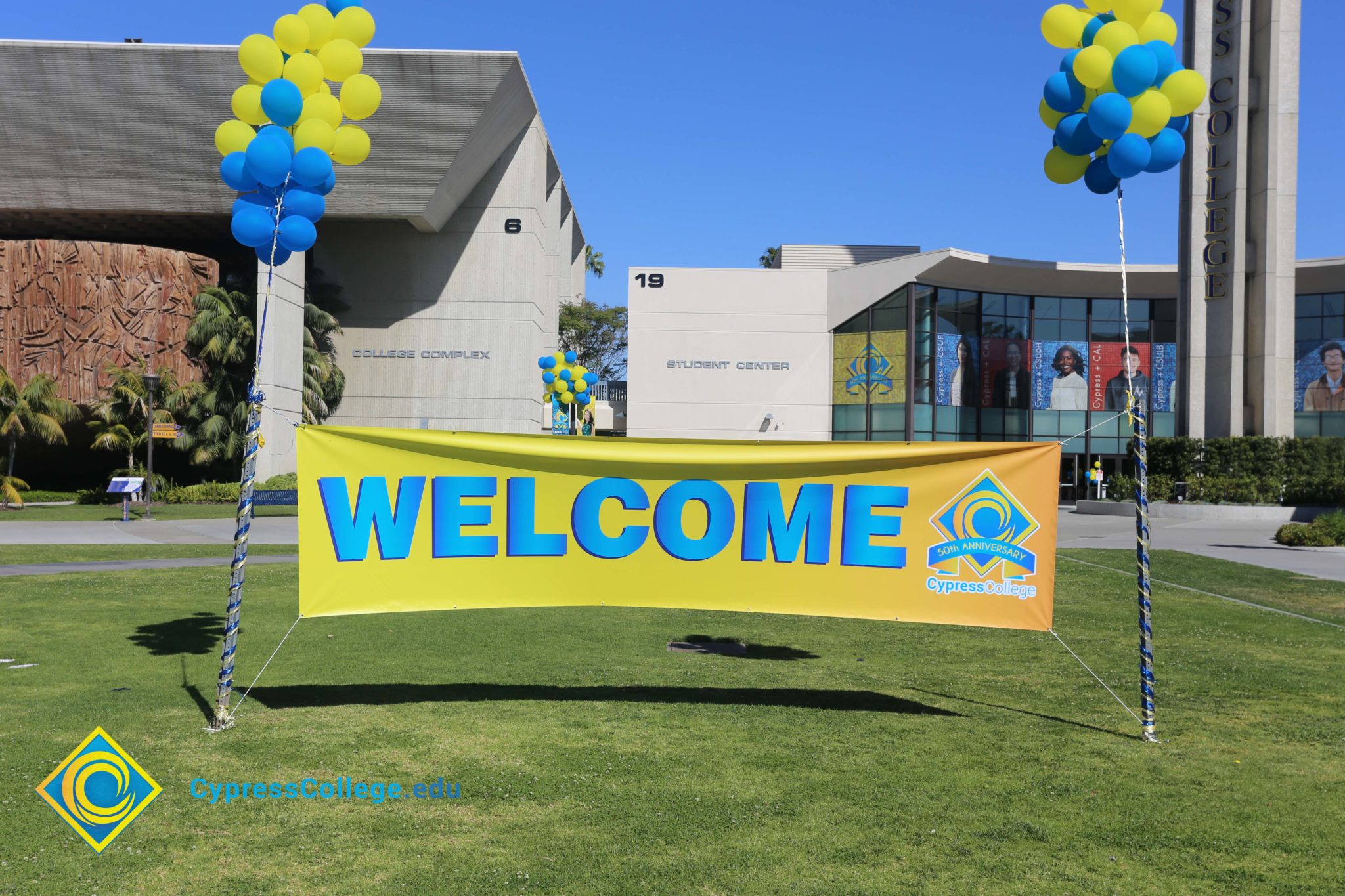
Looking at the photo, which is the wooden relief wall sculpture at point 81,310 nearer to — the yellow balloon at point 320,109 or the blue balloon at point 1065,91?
the yellow balloon at point 320,109

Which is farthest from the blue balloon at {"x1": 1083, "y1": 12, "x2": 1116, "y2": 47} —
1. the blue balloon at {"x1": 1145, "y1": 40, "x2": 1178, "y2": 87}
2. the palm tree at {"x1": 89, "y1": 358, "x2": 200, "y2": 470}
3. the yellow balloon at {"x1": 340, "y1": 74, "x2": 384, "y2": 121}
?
the palm tree at {"x1": 89, "y1": 358, "x2": 200, "y2": 470}

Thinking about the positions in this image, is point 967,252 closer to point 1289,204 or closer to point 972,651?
point 1289,204

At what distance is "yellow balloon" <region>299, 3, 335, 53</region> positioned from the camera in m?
8.55

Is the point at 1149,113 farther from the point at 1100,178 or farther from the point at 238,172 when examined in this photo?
the point at 238,172

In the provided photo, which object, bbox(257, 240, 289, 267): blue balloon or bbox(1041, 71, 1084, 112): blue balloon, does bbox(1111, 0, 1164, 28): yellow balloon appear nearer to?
bbox(1041, 71, 1084, 112): blue balloon

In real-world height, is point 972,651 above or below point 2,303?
below

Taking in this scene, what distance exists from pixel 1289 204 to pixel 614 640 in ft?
130

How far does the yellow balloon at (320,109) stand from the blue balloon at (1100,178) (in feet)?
22.4

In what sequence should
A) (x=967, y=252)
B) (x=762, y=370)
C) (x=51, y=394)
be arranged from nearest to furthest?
1. (x=51, y=394)
2. (x=967, y=252)
3. (x=762, y=370)

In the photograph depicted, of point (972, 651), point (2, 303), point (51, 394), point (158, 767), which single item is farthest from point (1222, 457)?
point (2, 303)

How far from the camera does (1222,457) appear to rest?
128 ft

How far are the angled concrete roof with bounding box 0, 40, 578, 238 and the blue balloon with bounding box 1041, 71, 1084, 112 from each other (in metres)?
32.5

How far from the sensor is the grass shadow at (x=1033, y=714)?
7.45 meters

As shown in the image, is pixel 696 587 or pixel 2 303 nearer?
pixel 696 587
